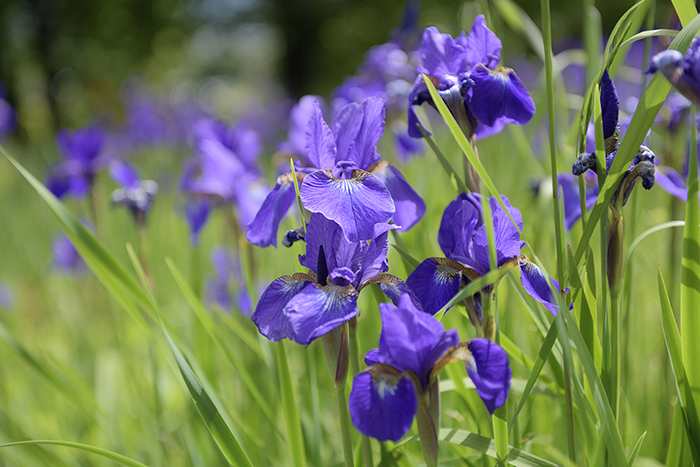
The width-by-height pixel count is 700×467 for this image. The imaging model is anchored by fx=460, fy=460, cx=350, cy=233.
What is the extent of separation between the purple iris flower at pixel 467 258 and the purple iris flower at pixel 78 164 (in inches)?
85.8

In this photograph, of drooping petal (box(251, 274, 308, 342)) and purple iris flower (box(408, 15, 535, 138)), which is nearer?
drooping petal (box(251, 274, 308, 342))

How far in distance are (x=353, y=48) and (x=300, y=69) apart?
212 cm

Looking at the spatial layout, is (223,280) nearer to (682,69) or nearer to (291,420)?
(291,420)

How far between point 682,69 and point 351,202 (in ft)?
1.67

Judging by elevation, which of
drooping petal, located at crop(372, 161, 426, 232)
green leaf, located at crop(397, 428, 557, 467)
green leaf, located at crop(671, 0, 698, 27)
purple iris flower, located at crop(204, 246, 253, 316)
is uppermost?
green leaf, located at crop(671, 0, 698, 27)

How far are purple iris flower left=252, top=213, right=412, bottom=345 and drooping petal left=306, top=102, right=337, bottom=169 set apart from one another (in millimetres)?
205

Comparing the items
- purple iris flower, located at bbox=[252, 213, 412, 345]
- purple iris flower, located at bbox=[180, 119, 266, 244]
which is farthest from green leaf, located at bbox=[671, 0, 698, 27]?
purple iris flower, located at bbox=[180, 119, 266, 244]

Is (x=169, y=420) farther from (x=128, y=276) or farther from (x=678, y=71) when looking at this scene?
(x=678, y=71)

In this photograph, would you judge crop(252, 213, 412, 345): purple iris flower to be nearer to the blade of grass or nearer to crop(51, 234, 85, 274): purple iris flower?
the blade of grass

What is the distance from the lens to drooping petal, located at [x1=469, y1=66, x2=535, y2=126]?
0.91m

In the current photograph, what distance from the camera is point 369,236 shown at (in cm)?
76

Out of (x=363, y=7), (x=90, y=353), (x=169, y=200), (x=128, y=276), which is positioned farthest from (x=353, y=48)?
(x=128, y=276)

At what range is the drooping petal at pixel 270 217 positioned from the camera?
99 cm

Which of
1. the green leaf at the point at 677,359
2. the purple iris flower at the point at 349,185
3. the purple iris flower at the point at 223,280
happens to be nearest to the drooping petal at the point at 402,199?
the purple iris flower at the point at 349,185
